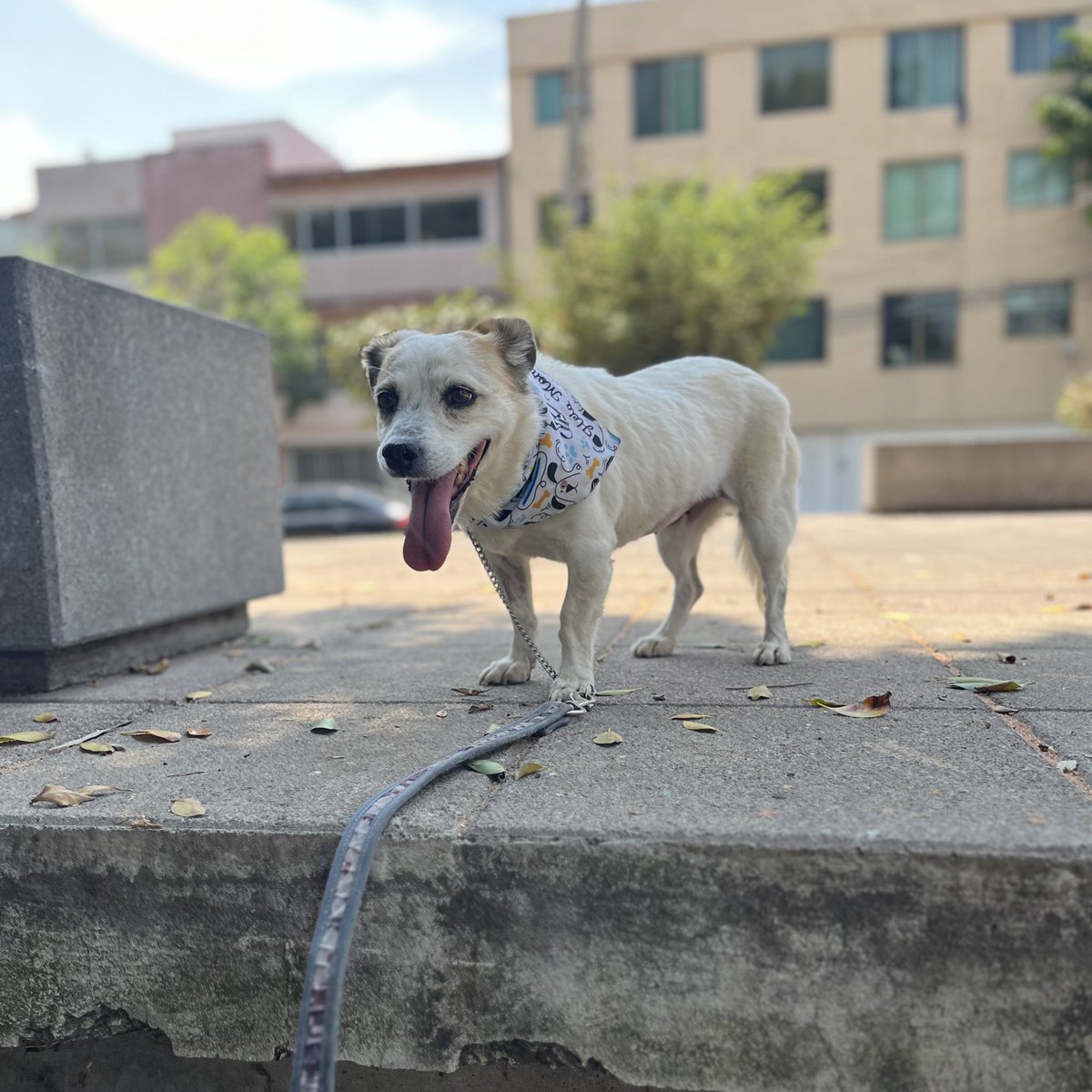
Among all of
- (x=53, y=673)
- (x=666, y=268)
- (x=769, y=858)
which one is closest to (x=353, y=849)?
(x=769, y=858)

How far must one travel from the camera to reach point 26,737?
2.85 metres

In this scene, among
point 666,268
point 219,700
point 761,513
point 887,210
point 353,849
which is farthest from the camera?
point 887,210

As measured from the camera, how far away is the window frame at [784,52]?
77.2ft

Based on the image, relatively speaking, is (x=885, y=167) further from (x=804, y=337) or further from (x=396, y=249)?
(x=396, y=249)

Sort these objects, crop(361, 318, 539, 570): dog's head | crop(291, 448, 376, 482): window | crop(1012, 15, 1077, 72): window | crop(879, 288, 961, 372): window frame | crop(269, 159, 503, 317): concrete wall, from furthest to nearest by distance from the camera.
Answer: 1. crop(291, 448, 376, 482): window
2. crop(269, 159, 503, 317): concrete wall
3. crop(879, 288, 961, 372): window frame
4. crop(1012, 15, 1077, 72): window
5. crop(361, 318, 539, 570): dog's head

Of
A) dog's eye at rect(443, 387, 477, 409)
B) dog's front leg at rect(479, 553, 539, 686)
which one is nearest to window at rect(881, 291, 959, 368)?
dog's front leg at rect(479, 553, 539, 686)

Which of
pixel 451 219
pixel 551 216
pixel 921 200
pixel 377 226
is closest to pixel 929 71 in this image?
pixel 921 200

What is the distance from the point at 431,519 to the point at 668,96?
25.1 metres

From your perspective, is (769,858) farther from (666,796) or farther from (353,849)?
(353,849)

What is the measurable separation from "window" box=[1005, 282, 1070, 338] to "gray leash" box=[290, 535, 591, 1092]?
2482cm

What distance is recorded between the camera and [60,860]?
2.10 metres

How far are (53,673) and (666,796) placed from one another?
8.42 ft

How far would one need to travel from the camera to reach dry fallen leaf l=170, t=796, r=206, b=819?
2.11 metres

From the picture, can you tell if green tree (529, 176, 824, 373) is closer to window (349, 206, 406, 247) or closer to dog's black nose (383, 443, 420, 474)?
window (349, 206, 406, 247)
